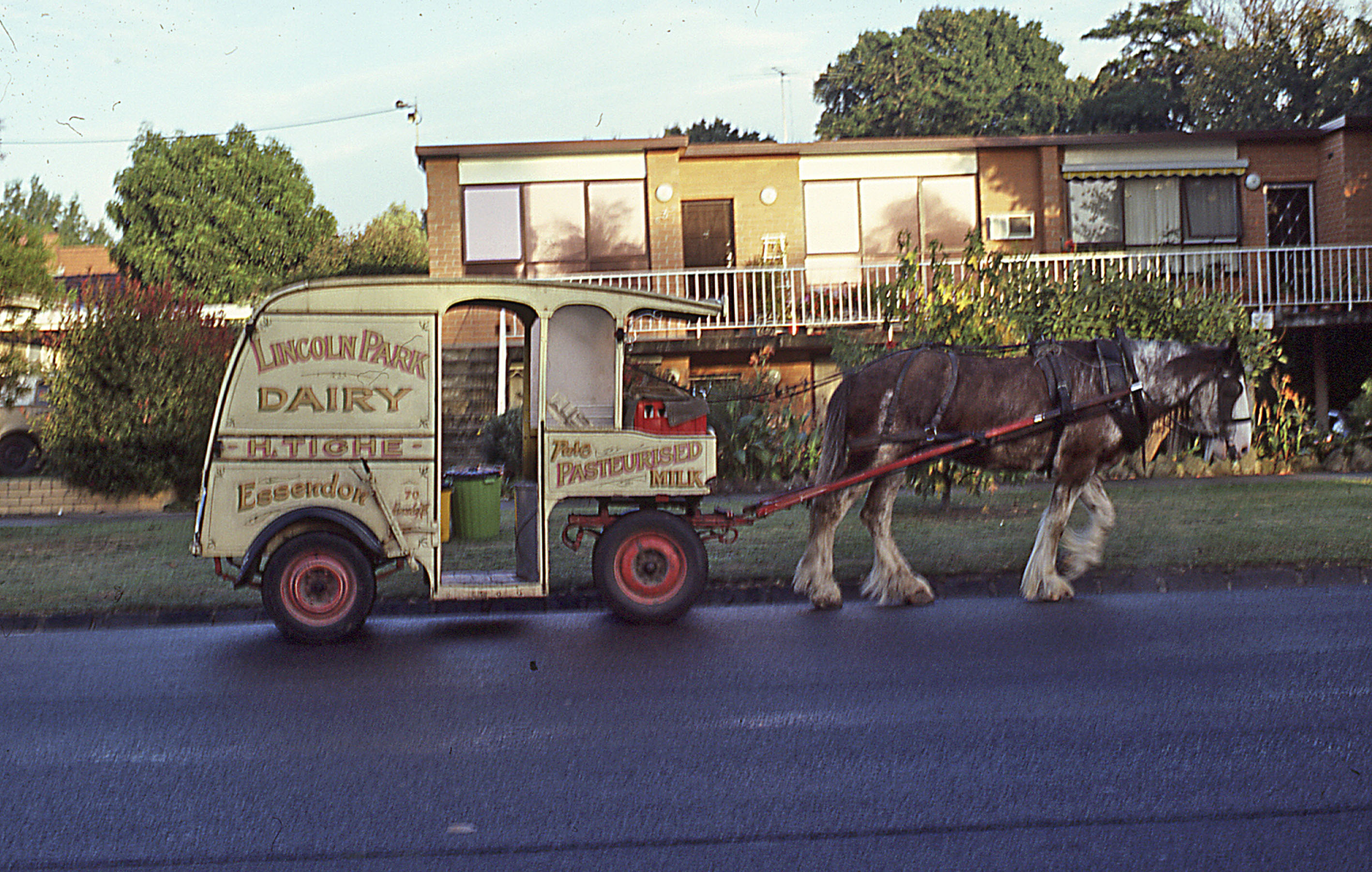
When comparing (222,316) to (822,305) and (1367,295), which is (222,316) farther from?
(1367,295)

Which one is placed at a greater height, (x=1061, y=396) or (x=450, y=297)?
(x=450, y=297)

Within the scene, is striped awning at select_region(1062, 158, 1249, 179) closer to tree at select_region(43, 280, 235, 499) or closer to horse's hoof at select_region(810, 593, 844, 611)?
tree at select_region(43, 280, 235, 499)

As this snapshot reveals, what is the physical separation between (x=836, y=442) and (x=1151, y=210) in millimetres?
19049

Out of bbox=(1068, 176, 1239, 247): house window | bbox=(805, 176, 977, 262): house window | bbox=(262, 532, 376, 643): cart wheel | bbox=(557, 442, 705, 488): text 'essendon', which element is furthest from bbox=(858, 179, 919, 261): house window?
bbox=(262, 532, 376, 643): cart wheel

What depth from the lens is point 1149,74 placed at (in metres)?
48.1

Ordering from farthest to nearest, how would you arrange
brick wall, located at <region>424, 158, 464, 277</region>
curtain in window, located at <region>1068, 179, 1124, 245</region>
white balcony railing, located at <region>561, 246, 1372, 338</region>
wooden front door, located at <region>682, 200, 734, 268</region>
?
curtain in window, located at <region>1068, 179, 1124, 245</region>
wooden front door, located at <region>682, 200, 734, 268</region>
brick wall, located at <region>424, 158, 464, 277</region>
white balcony railing, located at <region>561, 246, 1372, 338</region>

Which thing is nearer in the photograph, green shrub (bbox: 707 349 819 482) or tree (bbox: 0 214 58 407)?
tree (bbox: 0 214 58 407)

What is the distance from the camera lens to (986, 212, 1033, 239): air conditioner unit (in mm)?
26109

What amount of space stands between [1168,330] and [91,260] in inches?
2285

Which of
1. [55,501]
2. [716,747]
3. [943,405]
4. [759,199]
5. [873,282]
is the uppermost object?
[759,199]

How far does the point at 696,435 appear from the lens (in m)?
9.37

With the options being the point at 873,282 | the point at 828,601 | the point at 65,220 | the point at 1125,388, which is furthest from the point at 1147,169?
the point at 65,220

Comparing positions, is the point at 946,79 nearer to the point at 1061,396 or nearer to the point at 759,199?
the point at 759,199

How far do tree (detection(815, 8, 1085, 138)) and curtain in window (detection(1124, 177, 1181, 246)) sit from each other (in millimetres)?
23121
